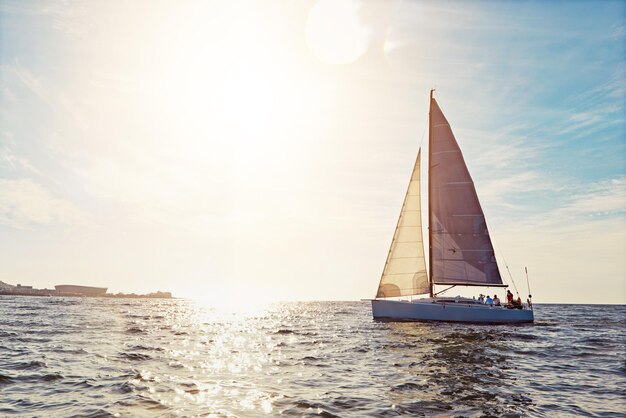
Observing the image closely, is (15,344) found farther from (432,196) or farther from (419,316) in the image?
(432,196)

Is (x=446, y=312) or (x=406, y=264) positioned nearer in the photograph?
(x=446, y=312)

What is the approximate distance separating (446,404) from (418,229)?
2891 cm

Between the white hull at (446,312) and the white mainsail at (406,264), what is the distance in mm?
2235

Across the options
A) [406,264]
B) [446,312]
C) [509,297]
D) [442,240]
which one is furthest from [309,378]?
[509,297]

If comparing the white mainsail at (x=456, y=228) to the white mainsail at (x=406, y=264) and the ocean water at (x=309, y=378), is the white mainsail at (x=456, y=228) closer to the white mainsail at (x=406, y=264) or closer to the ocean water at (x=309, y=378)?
the white mainsail at (x=406, y=264)

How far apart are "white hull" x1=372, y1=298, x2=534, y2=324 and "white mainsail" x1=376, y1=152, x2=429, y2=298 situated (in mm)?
2235

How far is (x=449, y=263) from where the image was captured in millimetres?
39562

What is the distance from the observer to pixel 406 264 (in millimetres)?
38469

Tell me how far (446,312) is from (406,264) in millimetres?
5728

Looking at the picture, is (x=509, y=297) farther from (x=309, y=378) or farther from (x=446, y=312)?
(x=309, y=378)

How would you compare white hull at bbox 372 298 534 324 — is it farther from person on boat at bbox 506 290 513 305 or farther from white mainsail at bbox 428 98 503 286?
white mainsail at bbox 428 98 503 286

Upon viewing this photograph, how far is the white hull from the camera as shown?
115 feet

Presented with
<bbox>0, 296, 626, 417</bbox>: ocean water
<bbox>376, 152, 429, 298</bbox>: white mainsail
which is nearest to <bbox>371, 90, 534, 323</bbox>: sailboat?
<bbox>376, 152, 429, 298</bbox>: white mainsail

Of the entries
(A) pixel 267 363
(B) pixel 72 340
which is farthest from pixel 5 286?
(A) pixel 267 363
